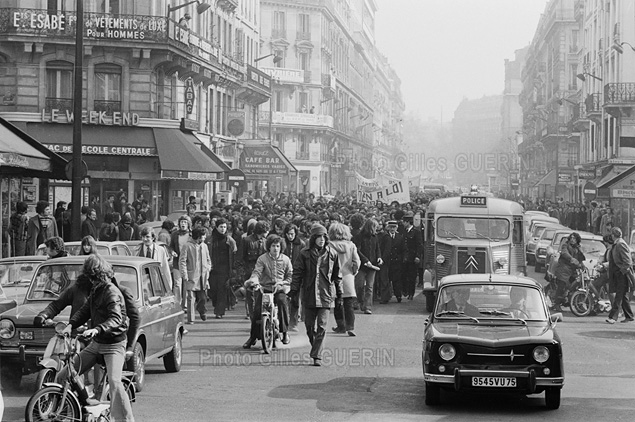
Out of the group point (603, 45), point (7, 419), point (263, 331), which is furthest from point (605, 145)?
point (7, 419)

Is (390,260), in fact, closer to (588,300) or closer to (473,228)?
(473,228)

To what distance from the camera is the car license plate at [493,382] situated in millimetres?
10836

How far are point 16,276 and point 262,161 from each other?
38.3 metres

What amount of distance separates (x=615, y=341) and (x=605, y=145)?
48.9 metres

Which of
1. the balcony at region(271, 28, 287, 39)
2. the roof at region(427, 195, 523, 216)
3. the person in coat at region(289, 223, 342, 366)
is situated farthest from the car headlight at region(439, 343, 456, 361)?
the balcony at region(271, 28, 287, 39)

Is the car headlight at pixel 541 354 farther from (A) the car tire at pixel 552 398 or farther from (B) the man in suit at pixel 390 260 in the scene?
(B) the man in suit at pixel 390 260

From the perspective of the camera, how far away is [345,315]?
57.8 ft

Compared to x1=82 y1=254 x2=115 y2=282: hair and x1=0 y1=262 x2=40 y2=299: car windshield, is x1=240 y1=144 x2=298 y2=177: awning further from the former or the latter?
x1=82 y1=254 x2=115 y2=282: hair

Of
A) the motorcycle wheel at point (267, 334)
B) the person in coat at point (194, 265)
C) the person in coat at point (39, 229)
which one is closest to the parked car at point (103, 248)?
the person in coat at point (194, 265)

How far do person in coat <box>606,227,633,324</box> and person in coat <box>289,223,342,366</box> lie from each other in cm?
782

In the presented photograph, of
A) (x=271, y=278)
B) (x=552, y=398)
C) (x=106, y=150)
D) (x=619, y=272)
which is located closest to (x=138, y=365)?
(x=552, y=398)

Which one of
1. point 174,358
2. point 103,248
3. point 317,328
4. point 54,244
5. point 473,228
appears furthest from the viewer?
point 473,228

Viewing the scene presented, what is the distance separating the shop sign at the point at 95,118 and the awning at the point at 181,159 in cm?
109

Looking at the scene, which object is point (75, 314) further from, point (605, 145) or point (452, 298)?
point (605, 145)
